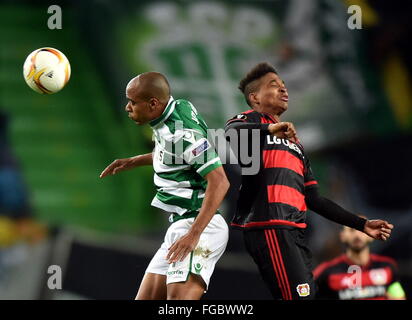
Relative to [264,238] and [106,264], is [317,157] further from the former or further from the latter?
[264,238]

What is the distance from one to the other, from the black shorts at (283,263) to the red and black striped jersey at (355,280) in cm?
262

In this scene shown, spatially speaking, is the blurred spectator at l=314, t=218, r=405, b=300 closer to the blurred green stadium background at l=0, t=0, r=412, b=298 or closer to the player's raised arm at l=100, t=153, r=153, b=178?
the player's raised arm at l=100, t=153, r=153, b=178

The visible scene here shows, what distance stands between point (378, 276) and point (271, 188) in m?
2.98

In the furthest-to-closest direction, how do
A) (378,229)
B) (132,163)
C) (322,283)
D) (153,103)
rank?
(322,283) → (132,163) → (378,229) → (153,103)

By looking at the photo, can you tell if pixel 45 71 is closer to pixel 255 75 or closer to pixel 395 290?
pixel 255 75

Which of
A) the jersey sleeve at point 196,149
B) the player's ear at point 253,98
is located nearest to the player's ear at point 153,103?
the jersey sleeve at point 196,149

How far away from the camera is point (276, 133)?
4.21 metres

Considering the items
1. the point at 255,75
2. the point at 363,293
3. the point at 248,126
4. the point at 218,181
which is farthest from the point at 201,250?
the point at 363,293

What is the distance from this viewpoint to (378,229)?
185 inches

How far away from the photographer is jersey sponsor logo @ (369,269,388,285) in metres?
7.11

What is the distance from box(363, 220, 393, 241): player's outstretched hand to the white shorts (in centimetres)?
90

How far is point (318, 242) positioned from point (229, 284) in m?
2.74

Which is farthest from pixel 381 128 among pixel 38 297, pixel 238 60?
pixel 38 297

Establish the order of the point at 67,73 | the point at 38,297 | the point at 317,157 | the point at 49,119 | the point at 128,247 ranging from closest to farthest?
the point at 67,73 → the point at 38,297 → the point at 128,247 → the point at 317,157 → the point at 49,119
